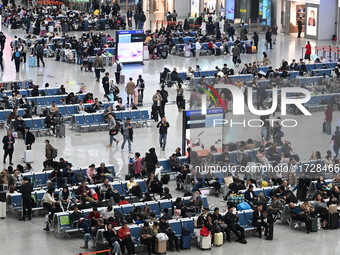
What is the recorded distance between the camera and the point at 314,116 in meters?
30.3

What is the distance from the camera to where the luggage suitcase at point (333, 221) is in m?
28.0

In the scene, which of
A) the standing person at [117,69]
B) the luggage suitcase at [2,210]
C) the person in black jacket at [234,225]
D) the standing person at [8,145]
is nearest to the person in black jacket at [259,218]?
the person in black jacket at [234,225]

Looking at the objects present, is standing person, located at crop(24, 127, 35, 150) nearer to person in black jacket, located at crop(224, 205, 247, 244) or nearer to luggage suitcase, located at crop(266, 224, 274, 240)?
person in black jacket, located at crop(224, 205, 247, 244)

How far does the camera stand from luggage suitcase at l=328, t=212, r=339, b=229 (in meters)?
28.0

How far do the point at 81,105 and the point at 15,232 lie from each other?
1351cm

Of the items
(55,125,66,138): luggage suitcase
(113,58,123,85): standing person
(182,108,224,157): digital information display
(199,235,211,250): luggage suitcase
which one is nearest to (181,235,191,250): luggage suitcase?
(199,235,211,250): luggage suitcase

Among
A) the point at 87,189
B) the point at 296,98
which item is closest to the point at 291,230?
the point at 296,98

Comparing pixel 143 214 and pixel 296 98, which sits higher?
pixel 296 98

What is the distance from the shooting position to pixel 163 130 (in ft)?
116

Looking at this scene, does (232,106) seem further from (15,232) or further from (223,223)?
(15,232)

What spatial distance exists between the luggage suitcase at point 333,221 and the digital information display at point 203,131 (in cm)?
522

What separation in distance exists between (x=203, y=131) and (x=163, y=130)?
10.5 feet

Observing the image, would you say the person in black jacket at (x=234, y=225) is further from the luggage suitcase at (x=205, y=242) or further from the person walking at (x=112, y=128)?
the person walking at (x=112, y=128)

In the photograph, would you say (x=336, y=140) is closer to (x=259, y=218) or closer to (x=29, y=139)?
(x=259, y=218)
